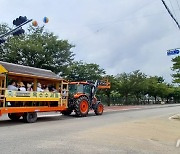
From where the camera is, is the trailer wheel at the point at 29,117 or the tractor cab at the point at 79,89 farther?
the tractor cab at the point at 79,89

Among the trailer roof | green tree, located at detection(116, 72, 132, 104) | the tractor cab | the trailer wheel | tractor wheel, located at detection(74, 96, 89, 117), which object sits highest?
green tree, located at detection(116, 72, 132, 104)

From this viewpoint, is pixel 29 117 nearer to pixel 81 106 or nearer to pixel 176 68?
pixel 81 106

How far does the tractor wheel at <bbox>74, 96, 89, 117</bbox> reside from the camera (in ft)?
69.7

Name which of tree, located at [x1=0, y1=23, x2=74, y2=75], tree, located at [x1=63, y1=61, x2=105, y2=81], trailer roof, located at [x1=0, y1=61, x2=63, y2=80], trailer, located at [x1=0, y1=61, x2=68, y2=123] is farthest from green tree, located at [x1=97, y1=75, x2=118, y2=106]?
trailer roof, located at [x1=0, y1=61, x2=63, y2=80]

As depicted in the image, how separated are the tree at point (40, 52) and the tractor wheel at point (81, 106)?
1601cm

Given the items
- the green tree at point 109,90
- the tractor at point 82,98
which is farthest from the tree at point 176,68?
the green tree at point 109,90

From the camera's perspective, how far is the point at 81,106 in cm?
2172

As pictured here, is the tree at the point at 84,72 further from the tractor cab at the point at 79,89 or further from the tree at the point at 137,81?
the tractor cab at the point at 79,89

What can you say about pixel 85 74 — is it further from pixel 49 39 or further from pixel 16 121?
pixel 16 121

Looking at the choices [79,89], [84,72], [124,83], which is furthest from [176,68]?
[124,83]

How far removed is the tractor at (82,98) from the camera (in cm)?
2145

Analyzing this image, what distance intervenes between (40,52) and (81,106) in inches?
665

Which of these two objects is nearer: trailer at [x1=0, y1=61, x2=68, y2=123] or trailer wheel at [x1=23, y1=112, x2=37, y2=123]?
trailer at [x1=0, y1=61, x2=68, y2=123]

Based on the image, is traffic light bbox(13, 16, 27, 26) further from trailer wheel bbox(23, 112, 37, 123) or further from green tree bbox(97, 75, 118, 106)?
green tree bbox(97, 75, 118, 106)
